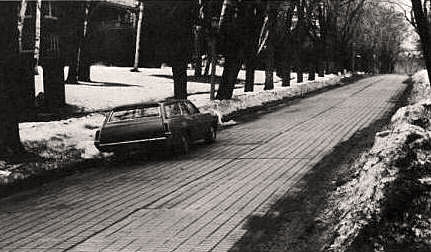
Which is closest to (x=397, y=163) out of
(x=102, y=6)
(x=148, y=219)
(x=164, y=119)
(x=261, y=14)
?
(x=148, y=219)

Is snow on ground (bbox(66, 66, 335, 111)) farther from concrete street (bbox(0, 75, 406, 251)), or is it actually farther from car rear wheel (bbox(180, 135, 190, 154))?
concrete street (bbox(0, 75, 406, 251))

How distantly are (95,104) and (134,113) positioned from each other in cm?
1613

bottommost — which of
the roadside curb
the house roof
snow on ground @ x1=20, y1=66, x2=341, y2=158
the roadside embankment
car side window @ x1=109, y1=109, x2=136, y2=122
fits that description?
the roadside curb

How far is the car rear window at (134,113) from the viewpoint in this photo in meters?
14.1

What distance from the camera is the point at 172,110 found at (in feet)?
47.9

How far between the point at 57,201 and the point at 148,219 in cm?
233

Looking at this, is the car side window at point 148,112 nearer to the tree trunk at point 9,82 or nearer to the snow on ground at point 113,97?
the snow on ground at point 113,97

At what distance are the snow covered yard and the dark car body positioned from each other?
0.79 meters

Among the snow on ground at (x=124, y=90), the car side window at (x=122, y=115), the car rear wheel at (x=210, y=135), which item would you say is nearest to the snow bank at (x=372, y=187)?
the car side window at (x=122, y=115)

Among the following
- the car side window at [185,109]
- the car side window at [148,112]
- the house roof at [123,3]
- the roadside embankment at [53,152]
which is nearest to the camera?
the roadside embankment at [53,152]

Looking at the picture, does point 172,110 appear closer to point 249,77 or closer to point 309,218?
point 309,218

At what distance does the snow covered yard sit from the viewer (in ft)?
43.7

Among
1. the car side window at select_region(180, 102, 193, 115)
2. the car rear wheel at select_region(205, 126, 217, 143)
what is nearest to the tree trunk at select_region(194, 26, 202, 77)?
the car rear wheel at select_region(205, 126, 217, 143)

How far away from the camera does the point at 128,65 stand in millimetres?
60344
